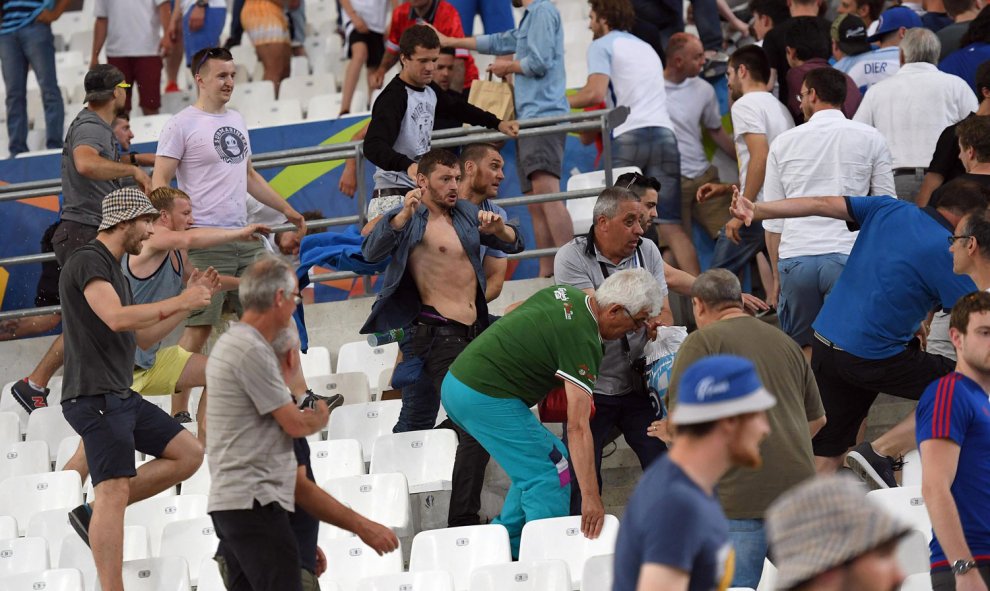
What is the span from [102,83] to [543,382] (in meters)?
3.32

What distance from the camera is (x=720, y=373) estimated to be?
308 cm

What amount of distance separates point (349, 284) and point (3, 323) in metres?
2.23

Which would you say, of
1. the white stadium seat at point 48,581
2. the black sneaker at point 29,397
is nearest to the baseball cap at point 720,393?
the white stadium seat at point 48,581

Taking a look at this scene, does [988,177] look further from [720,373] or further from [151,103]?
[151,103]

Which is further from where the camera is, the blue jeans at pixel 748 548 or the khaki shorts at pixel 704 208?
the khaki shorts at pixel 704 208

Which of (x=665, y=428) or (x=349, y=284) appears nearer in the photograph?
(x=665, y=428)

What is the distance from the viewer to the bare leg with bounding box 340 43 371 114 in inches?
413

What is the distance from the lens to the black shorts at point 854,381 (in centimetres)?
604

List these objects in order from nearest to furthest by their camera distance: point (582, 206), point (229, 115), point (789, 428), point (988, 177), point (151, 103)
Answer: point (789, 428), point (988, 177), point (229, 115), point (582, 206), point (151, 103)

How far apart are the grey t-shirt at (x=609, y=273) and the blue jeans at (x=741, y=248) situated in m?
1.64

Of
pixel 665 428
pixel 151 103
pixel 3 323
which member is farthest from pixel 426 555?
pixel 151 103

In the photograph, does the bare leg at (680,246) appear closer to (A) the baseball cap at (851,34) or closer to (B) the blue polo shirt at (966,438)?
(A) the baseball cap at (851,34)

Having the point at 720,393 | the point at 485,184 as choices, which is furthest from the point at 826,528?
the point at 485,184

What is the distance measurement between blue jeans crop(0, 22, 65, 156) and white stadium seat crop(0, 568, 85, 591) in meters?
5.43
